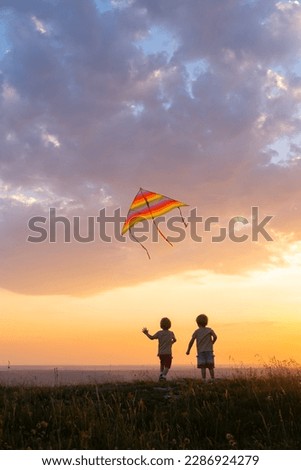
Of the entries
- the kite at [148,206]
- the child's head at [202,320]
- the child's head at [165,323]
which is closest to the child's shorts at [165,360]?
the child's head at [165,323]

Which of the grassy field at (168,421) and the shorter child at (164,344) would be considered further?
the shorter child at (164,344)

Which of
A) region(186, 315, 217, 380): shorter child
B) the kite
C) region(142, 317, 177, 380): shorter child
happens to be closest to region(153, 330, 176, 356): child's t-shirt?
region(142, 317, 177, 380): shorter child

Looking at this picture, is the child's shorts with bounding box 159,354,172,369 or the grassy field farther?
the child's shorts with bounding box 159,354,172,369

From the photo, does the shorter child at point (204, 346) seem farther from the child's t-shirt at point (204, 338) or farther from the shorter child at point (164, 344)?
the shorter child at point (164, 344)

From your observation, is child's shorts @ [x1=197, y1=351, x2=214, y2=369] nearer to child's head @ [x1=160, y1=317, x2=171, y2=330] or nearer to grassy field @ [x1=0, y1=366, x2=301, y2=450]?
child's head @ [x1=160, y1=317, x2=171, y2=330]

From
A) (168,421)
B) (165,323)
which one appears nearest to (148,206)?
(165,323)

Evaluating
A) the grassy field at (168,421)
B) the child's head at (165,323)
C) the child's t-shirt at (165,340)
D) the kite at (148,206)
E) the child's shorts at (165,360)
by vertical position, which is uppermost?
the kite at (148,206)

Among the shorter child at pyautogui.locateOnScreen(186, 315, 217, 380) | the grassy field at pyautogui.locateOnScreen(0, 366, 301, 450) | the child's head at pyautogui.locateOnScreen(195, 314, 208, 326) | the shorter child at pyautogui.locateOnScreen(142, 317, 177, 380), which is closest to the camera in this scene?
the grassy field at pyautogui.locateOnScreen(0, 366, 301, 450)

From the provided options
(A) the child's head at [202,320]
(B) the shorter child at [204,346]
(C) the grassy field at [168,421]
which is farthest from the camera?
(A) the child's head at [202,320]

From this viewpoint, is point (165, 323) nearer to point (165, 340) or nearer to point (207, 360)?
point (165, 340)

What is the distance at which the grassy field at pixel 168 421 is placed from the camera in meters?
8.87

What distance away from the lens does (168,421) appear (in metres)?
10.3

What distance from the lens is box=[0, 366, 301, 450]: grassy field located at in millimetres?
8867

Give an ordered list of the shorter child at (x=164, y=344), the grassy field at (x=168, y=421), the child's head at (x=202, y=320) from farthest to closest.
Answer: the shorter child at (x=164, y=344), the child's head at (x=202, y=320), the grassy field at (x=168, y=421)
